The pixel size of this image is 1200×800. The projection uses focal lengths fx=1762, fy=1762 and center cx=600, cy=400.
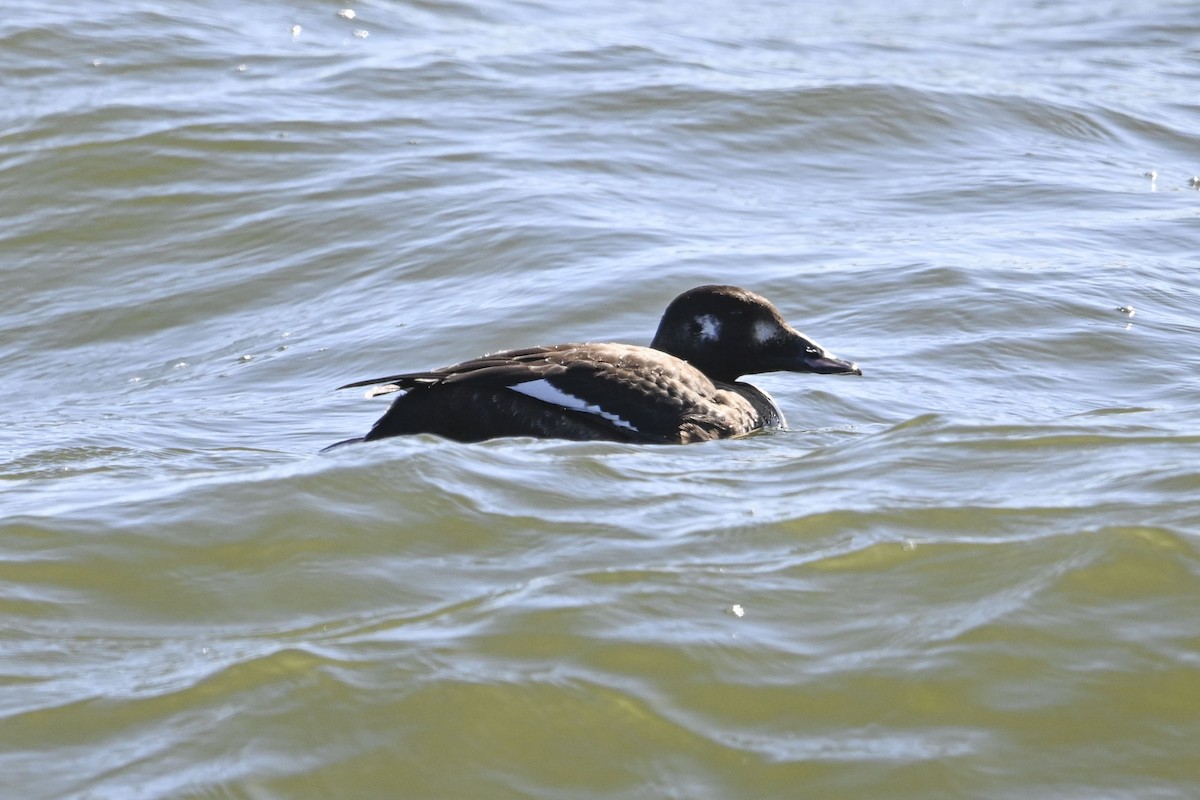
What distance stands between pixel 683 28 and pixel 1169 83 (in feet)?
14.8

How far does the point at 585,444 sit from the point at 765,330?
4.89 ft

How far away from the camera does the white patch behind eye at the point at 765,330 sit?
728 centimetres

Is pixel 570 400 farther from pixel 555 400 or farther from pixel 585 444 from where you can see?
pixel 585 444

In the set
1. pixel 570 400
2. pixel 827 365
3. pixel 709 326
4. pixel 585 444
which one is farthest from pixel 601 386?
pixel 827 365

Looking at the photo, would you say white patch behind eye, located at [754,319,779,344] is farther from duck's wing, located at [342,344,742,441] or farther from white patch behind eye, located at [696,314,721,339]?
duck's wing, located at [342,344,742,441]

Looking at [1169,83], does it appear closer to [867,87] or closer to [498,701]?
[867,87]

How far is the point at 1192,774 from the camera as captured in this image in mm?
3746

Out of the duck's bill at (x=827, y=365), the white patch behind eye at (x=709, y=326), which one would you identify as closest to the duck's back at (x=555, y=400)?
the white patch behind eye at (x=709, y=326)

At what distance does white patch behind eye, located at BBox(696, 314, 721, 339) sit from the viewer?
23.8 feet

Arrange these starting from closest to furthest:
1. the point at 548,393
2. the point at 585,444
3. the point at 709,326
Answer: the point at 585,444, the point at 548,393, the point at 709,326

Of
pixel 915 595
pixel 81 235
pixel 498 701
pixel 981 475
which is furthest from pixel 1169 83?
pixel 498 701

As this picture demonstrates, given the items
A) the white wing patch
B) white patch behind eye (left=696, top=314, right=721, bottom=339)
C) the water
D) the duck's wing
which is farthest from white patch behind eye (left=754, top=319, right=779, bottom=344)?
the white wing patch

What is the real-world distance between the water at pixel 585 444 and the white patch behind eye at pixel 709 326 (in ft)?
1.82

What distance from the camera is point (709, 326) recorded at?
286 inches
